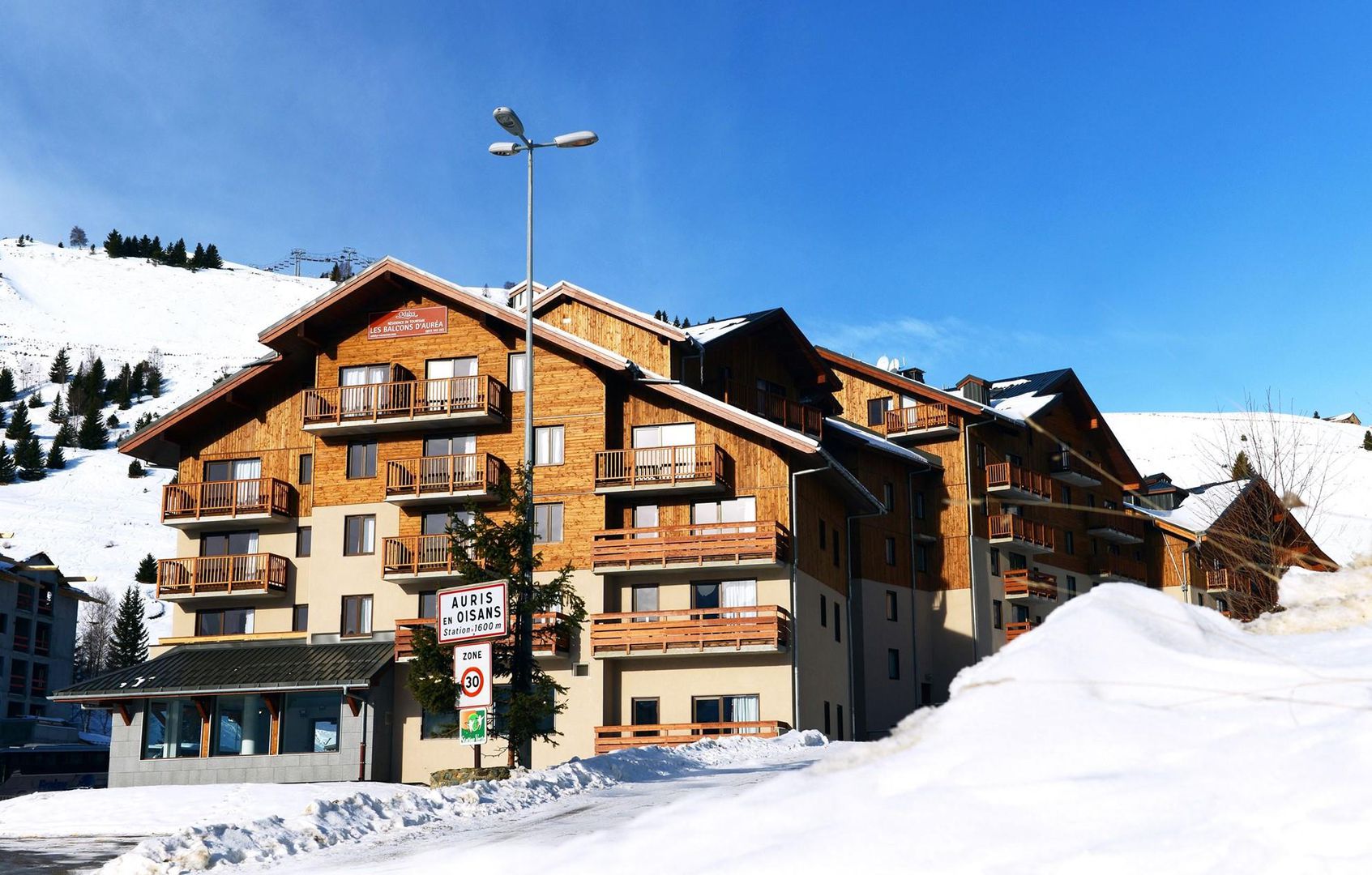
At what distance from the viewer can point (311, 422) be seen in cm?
4500

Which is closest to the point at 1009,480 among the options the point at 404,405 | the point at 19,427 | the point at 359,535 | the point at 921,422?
the point at 921,422

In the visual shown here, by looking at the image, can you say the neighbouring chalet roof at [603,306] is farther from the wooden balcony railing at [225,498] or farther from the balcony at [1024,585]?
the balcony at [1024,585]

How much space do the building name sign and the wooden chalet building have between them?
0.08 m

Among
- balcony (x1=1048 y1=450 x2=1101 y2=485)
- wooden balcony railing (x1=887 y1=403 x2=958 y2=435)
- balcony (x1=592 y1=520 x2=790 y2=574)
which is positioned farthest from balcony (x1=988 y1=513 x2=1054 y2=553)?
balcony (x1=592 y1=520 x2=790 y2=574)

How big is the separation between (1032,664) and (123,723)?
142 feet

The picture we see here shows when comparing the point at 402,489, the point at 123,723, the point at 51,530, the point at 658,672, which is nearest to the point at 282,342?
the point at 402,489

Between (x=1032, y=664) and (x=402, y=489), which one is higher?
(x=402, y=489)

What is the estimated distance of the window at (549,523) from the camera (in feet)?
142

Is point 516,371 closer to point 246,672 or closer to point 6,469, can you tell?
point 246,672

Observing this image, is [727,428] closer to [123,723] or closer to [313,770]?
[313,770]

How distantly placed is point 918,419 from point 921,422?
0.26 meters

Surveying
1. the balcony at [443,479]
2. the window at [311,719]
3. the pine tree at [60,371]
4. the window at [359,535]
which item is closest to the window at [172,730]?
the window at [311,719]

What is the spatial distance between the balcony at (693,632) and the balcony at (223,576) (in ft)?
39.1

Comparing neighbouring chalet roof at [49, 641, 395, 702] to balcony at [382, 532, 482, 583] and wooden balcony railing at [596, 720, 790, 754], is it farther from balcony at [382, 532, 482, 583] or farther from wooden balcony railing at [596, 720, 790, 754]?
wooden balcony railing at [596, 720, 790, 754]
